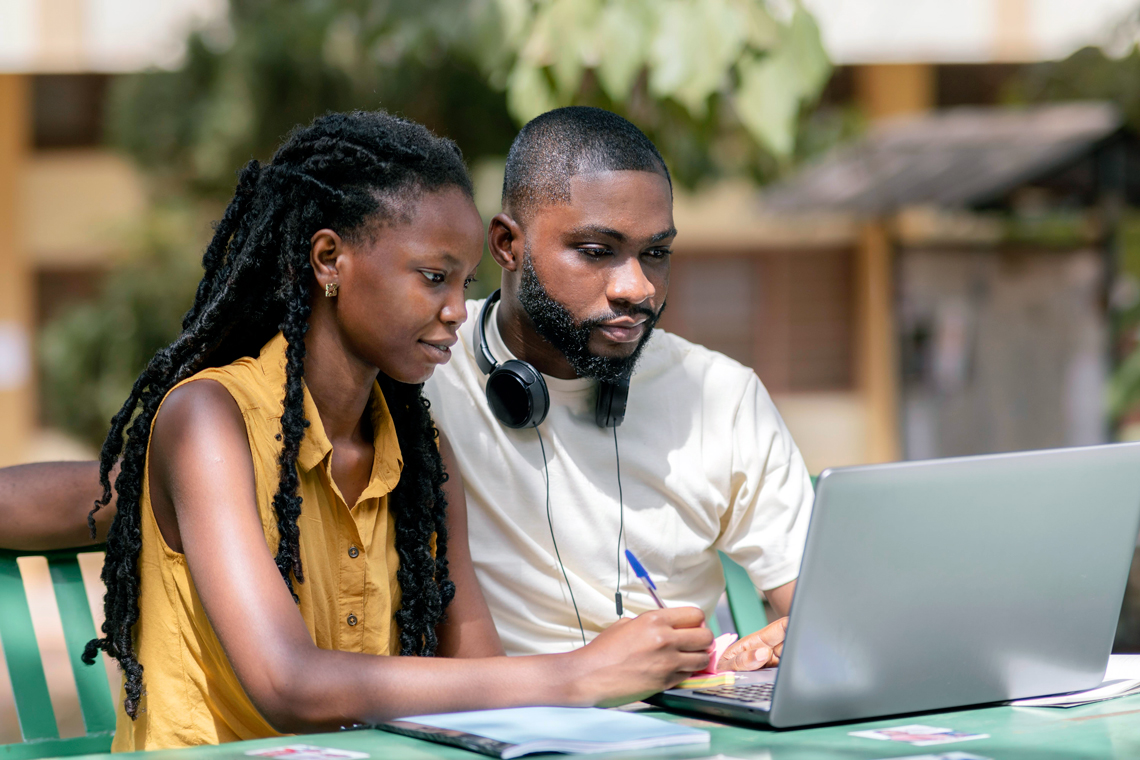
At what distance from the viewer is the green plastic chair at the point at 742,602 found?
2.91m

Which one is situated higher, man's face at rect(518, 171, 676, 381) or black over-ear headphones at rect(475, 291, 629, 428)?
man's face at rect(518, 171, 676, 381)

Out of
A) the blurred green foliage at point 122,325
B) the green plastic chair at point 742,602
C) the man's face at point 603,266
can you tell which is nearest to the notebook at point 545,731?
the man's face at point 603,266

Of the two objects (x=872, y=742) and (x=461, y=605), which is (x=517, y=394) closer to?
(x=461, y=605)

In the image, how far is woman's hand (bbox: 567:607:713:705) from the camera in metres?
1.67

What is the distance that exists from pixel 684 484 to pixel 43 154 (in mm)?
9231

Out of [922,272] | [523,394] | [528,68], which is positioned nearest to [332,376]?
[523,394]

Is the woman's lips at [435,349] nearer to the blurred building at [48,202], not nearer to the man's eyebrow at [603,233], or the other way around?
the man's eyebrow at [603,233]

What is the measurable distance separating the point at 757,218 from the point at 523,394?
8.33m

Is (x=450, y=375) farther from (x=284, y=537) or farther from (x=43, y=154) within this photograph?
(x=43, y=154)

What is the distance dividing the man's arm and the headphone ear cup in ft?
2.25

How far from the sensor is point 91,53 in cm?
809

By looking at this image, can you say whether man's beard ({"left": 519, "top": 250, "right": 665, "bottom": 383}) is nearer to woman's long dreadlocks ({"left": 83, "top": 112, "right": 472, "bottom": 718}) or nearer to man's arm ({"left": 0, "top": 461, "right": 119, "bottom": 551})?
woman's long dreadlocks ({"left": 83, "top": 112, "right": 472, "bottom": 718})

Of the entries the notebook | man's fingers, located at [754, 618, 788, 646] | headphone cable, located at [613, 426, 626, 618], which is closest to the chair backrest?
headphone cable, located at [613, 426, 626, 618]

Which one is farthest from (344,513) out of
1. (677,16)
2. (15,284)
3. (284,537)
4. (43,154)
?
(43,154)
